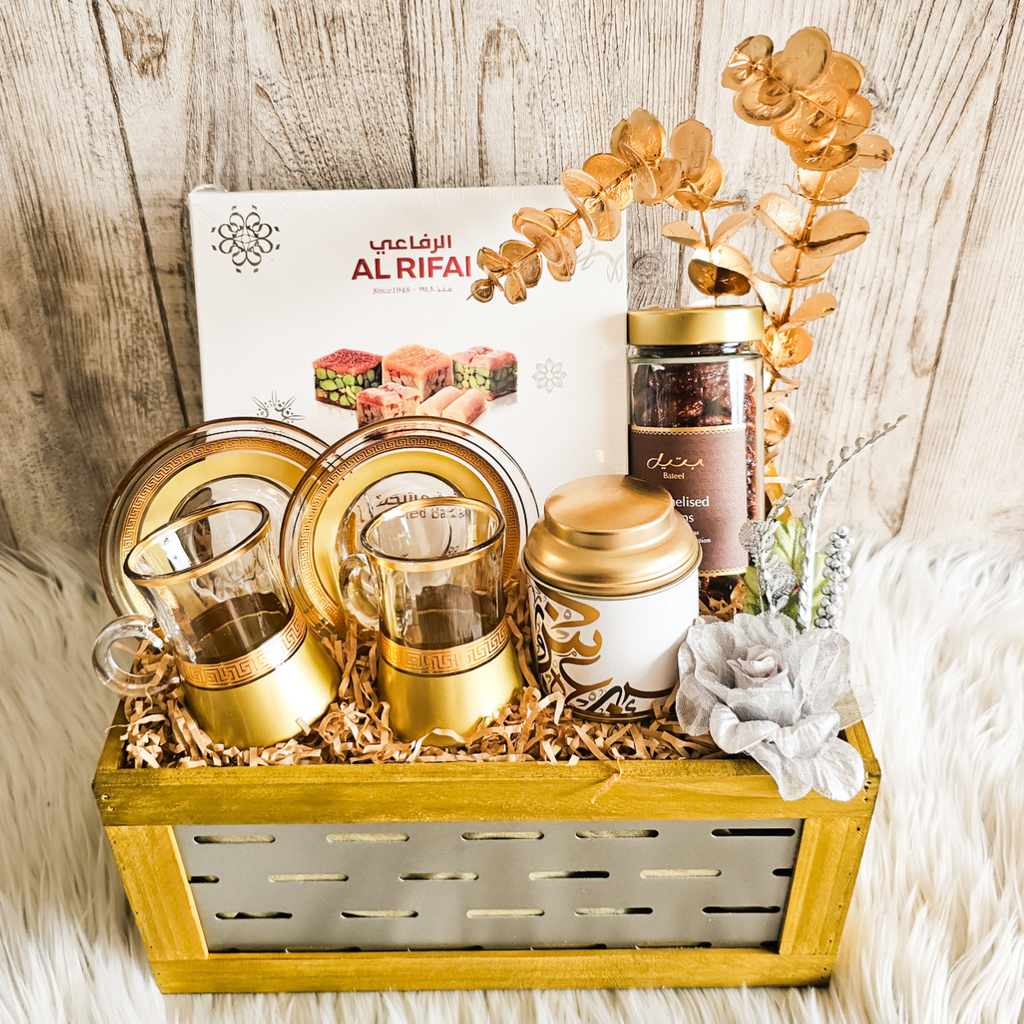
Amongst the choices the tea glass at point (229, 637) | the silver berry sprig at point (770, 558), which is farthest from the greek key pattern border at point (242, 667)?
the silver berry sprig at point (770, 558)

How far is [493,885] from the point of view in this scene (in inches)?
21.1

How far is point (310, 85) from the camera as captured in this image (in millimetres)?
679

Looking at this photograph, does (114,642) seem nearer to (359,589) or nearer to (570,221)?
(359,589)

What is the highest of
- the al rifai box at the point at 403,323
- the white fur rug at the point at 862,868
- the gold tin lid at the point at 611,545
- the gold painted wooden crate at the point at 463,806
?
the al rifai box at the point at 403,323

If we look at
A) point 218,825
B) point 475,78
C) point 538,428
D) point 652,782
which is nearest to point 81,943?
point 218,825

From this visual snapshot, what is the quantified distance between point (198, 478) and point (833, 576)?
0.52m

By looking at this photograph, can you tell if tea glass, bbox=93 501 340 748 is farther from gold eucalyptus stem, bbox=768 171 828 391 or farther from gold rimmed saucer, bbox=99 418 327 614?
gold eucalyptus stem, bbox=768 171 828 391

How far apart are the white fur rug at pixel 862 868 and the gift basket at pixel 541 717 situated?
0.08 feet

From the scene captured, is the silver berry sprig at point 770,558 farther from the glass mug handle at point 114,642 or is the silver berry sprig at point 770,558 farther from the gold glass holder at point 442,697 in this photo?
the glass mug handle at point 114,642

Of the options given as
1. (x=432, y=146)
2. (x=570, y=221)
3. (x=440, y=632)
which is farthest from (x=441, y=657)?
(x=432, y=146)

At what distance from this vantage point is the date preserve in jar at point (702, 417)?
606mm

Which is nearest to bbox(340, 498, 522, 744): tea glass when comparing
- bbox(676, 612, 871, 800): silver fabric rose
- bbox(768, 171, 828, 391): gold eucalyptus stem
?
bbox(676, 612, 871, 800): silver fabric rose

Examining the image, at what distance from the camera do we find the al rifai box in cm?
68

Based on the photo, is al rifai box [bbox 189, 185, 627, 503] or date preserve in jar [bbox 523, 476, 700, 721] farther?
al rifai box [bbox 189, 185, 627, 503]
